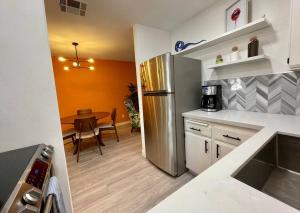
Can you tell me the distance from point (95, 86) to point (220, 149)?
422 centimetres

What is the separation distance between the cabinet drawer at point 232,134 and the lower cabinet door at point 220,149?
0.15ft

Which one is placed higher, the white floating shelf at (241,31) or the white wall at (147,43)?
the white wall at (147,43)

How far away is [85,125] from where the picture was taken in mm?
2777

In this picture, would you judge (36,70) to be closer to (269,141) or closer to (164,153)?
(269,141)

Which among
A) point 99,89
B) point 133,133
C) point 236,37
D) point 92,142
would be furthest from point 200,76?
point 99,89

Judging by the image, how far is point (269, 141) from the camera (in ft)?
2.82

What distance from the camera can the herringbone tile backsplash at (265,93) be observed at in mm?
1444

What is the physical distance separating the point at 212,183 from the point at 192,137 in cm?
145

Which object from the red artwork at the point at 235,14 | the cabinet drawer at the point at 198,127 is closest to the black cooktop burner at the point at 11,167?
the cabinet drawer at the point at 198,127

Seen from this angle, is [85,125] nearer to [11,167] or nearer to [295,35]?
[11,167]

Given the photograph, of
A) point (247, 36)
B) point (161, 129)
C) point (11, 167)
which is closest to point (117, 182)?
point (161, 129)

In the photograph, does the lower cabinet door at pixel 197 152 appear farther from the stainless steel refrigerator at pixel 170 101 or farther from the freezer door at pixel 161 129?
the freezer door at pixel 161 129

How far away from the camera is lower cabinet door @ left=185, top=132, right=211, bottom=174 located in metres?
1.69

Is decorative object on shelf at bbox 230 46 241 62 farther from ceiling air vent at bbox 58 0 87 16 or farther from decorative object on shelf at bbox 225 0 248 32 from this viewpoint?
ceiling air vent at bbox 58 0 87 16
